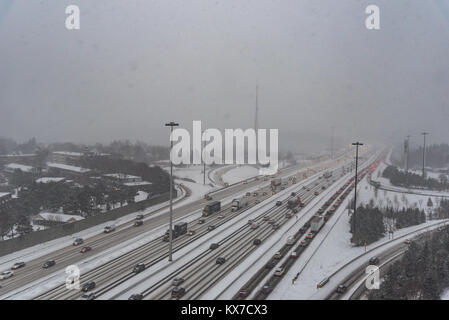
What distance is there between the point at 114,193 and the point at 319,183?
81.6 ft

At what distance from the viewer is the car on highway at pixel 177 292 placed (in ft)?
37.7

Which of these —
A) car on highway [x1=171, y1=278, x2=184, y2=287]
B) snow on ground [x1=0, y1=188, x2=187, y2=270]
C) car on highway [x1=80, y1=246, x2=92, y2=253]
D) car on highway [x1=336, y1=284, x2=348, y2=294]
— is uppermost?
car on highway [x1=336, y1=284, x2=348, y2=294]

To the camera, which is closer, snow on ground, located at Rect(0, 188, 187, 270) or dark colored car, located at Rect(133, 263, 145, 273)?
dark colored car, located at Rect(133, 263, 145, 273)

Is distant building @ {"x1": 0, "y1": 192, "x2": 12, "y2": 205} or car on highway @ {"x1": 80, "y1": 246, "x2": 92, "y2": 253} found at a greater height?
distant building @ {"x1": 0, "y1": 192, "x2": 12, "y2": 205}

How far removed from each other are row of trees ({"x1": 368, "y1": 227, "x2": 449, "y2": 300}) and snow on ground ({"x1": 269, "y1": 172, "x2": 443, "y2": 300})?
80.6 inches

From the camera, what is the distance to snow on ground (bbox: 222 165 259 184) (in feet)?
152

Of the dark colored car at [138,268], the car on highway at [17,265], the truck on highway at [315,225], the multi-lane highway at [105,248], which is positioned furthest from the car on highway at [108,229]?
the truck on highway at [315,225]

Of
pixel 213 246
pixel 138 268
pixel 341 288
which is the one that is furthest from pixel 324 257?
pixel 138 268

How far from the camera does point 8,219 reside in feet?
65.9

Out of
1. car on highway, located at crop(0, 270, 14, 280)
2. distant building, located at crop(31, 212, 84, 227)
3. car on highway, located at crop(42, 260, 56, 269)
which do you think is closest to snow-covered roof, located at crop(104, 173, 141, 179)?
distant building, located at crop(31, 212, 84, 227)

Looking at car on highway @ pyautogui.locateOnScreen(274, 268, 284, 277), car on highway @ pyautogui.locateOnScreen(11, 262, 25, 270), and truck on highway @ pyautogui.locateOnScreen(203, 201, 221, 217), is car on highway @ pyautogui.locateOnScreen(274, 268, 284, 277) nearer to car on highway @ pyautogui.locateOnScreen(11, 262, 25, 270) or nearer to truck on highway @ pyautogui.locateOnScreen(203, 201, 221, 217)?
truck on highway @ pyautogui.locateOnScreen(203, 201, 221, 217)

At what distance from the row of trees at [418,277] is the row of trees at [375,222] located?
13.9 ft

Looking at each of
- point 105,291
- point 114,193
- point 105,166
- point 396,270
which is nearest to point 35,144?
point 105,166

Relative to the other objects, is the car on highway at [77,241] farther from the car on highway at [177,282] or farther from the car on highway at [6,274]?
the car on highway at [177,282]
